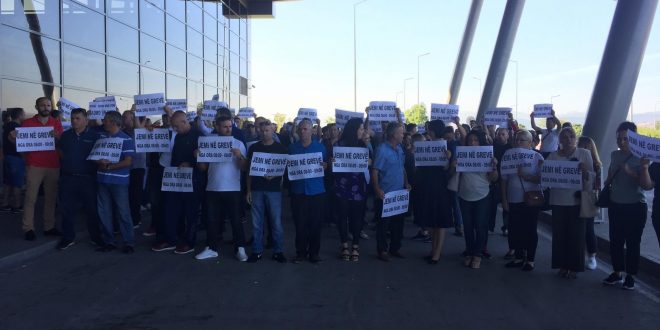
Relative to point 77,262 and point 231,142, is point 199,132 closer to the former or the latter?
point 231,142

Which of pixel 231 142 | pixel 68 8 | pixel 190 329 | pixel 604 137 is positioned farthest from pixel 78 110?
pixel 604 137

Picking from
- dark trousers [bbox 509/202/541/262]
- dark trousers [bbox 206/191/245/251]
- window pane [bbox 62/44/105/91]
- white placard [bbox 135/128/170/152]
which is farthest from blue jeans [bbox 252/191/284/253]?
window pane [bbox 62/44/105/91]

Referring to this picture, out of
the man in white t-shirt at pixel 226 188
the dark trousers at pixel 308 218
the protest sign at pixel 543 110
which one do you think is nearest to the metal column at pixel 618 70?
the protest sign at pixel 543 110

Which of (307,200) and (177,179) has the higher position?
(177,179)

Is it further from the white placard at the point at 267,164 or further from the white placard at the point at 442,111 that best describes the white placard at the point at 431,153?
the white placard at the point at 442,111

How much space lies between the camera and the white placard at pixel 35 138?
747 cm

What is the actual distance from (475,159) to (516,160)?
21.8 inches

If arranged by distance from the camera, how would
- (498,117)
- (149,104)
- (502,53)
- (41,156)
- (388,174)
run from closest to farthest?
(388,174)
(41,156)
(149,104)
(498,117)
(502,53)

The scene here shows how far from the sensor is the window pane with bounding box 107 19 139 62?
1650 centimetres

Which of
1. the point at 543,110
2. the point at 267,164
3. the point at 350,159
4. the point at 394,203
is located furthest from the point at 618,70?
the point at 267,164

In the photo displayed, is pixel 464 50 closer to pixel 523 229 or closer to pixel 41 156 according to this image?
pixel 523 229

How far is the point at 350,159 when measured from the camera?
709cm

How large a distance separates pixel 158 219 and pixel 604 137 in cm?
944

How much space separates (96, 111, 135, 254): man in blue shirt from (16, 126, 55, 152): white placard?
2.87 feet
